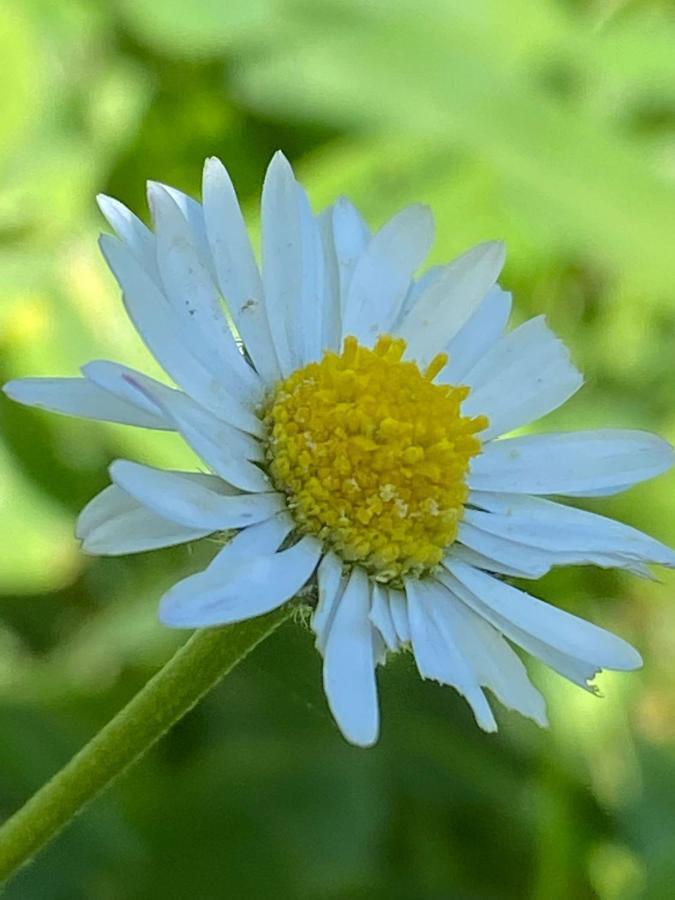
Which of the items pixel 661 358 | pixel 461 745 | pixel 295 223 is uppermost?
pixel 295 223

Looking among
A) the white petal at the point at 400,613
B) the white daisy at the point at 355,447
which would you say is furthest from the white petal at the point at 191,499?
the white petal at the point at 400,613

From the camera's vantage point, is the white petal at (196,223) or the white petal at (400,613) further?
the white petal at (196,223)

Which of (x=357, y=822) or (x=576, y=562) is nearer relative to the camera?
(x=576, y=562)

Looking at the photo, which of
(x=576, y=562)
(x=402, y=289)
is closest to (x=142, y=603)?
(x=402, y=289)

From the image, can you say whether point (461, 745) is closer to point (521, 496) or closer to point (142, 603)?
point (142, 603)

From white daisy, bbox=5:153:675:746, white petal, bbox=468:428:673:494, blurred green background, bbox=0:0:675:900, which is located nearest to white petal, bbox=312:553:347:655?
white daisy, bbox=5:153:675:746

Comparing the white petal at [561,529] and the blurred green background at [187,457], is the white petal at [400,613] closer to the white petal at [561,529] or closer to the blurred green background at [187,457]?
the white petal at [561,529]

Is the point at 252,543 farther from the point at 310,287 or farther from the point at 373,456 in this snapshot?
the point at 310,287
